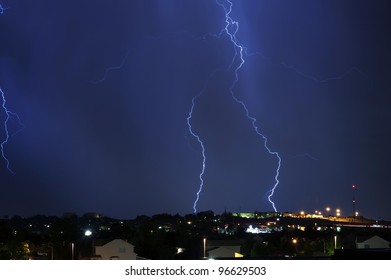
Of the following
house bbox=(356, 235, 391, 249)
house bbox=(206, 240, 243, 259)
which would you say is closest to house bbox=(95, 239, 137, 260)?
house bbox=(206, 240, 243, 259)

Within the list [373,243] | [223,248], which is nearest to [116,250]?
[223,248]

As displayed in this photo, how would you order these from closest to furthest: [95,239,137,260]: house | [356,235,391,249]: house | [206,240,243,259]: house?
[95,239,137,260]: house < [206,240,243,259]: house < [356,235,391,249]: house

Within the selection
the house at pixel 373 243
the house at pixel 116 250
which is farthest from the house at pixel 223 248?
the house at pixel 373 243

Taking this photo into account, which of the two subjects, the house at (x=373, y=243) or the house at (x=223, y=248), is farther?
the house at (x=373, y=243)

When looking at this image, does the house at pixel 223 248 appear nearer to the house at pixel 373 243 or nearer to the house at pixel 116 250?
the house at pixel 116 250

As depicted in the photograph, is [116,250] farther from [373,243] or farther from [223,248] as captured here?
[373,243]

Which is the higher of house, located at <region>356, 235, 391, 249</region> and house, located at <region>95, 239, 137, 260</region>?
house, located at <region>356, 235, 391, 249</region>

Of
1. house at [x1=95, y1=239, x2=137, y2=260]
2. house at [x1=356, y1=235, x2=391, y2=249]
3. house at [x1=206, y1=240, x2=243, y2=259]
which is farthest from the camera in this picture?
house at [x1=356, y1=235, x2=391, y2=249]

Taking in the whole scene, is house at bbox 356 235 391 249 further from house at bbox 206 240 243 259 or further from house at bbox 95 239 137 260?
house at bbox 95 239 137 260

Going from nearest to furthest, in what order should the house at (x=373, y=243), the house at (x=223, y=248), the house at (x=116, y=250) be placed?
1. the house at (x=116, y=250)
2. the house at (x=223, y=248)
3. the house at (x=373, y=243)
